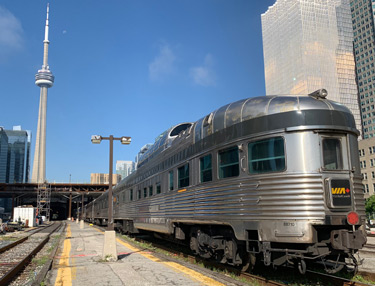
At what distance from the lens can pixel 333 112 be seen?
757 cm

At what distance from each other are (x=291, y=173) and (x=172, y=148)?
5965 millimetres

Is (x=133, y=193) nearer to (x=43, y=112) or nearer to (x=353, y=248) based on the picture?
(x=353, y=248)

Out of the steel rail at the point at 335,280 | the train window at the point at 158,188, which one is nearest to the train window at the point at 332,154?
the steel rail at the point at 335,280

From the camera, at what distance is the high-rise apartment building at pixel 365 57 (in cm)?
12594

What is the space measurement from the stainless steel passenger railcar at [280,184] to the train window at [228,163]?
24mm

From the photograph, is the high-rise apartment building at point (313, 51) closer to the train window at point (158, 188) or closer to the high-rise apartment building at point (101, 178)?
the high-rise apartment building at point (101, 178)

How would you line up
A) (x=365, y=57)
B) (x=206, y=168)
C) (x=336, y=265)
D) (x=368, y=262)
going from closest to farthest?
(x=336, y=265), (x=206, y=168), (x=368, y=262), (x=365, y=57)

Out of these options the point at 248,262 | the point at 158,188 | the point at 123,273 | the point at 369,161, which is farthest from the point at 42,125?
Result: the point at 248,262

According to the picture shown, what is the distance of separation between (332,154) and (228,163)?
237cm

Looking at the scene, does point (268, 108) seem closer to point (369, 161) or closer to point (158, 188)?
point (158, 188)

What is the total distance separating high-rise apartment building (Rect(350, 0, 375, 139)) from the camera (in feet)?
413

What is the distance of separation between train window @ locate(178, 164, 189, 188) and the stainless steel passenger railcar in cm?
92

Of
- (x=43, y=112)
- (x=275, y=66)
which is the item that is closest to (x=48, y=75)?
(x=43, y=112)

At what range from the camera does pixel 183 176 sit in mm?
11023
